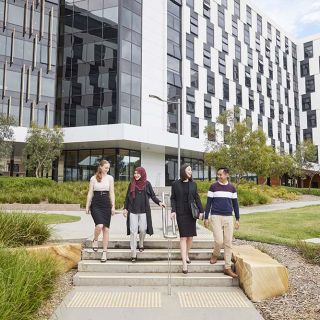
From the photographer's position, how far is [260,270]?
19.0ft

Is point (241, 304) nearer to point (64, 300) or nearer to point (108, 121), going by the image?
point (64, 300)

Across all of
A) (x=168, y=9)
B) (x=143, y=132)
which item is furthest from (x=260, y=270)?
(x=168, y=9)

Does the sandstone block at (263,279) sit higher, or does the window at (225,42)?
the window at (225,42)

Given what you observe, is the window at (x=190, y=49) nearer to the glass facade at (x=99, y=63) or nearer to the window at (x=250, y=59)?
the glass facade at (x=99, y=63)

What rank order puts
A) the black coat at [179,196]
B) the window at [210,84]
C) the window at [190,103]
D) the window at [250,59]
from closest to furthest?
the black coat at [179,196]
the window at [190,103]
the window at [210,84]
the window at [250,59]

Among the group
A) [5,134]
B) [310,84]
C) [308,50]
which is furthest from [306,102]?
[5,134]

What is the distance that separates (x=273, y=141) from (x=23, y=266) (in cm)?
5231

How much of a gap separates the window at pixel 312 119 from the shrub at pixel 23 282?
201 feet

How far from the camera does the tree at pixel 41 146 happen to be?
29.0 metres

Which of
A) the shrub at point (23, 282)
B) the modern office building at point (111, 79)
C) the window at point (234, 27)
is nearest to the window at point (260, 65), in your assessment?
the window at point (234, 27)

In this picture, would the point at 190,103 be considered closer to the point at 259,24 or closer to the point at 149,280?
the point at 259,24

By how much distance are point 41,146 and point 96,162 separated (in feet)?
20.6

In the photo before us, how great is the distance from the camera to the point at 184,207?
22.5 ft

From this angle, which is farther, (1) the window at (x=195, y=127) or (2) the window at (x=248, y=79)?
(2) the window at (x=248, y=79)
